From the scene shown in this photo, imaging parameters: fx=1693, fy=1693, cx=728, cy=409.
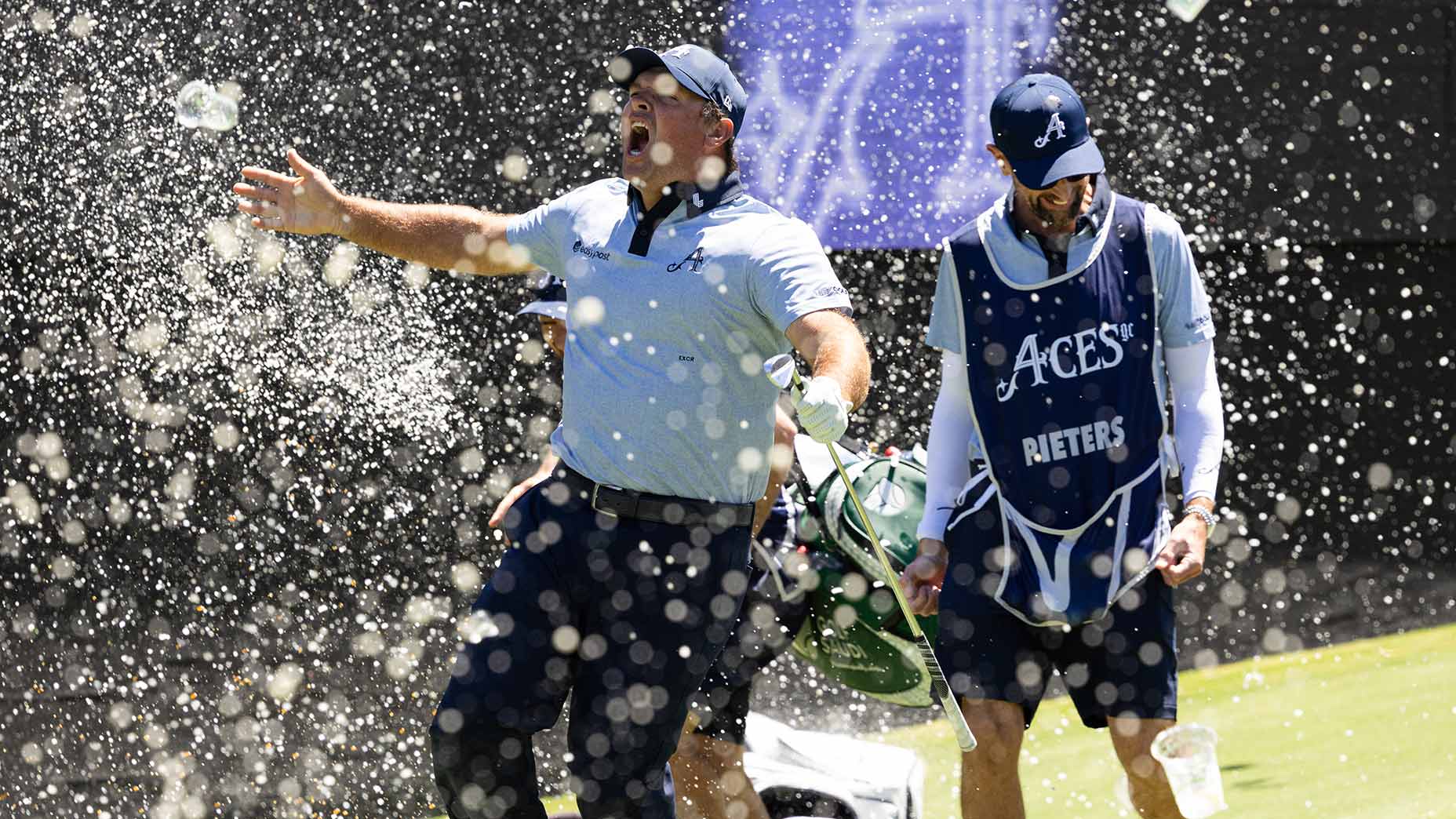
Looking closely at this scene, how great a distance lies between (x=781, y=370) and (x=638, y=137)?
85 centimetres

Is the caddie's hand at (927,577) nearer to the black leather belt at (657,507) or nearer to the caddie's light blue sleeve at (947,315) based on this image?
the caddie's light blue sleeve at (947,315)

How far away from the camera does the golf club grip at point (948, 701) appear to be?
361 cm

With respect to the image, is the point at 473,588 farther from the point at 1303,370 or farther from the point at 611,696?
the point at 1303,370

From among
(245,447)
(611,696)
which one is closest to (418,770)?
(245,447)

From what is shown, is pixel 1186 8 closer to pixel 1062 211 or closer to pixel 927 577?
pixel 1062 211

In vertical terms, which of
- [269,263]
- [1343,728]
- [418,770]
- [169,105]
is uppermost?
[169,105]

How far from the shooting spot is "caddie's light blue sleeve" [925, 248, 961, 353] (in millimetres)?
3885

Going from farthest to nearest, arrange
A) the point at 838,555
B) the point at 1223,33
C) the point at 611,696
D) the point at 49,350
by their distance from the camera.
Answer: the point at 1223,33, the point at 49,350, the point at 838,555, the point at 611,696

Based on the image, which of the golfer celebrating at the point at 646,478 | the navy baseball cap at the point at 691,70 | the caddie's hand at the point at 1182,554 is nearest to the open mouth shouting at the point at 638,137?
the golfer celebrating at the point at 646,478

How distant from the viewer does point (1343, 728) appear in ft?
20.3

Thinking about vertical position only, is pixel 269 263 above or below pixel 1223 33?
below

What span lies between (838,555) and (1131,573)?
0.94m

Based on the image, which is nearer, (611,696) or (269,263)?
(611,696)

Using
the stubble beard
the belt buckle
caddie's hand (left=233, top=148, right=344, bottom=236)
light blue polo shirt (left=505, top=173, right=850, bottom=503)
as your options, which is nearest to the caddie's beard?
the stubble beard
